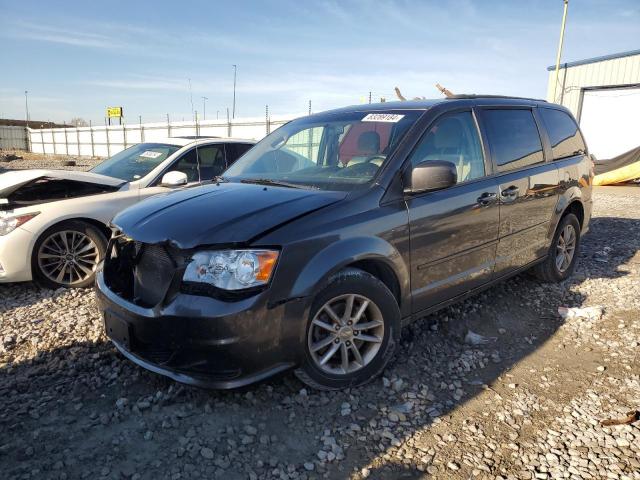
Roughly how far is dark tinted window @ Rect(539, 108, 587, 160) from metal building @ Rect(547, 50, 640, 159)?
16.3m

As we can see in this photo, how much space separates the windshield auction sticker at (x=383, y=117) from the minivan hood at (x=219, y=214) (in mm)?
924

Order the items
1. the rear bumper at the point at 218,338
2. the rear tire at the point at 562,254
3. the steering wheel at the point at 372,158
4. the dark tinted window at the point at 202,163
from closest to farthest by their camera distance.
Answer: the rear bumper at the point at 218,338 < the steering wheel at the point at 372,158 < the rear tire at the point at 562,254 < the dark tinted window at the point at 202,163

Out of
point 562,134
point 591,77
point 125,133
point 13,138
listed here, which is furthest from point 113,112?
point 562,134

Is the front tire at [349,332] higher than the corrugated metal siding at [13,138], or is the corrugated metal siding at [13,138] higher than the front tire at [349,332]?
the corrugated metal siding at [13,138]

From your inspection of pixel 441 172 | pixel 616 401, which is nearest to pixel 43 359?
pixel 441 172

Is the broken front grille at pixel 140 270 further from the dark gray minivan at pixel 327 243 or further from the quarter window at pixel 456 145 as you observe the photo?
the quarter window at pixel 456 145

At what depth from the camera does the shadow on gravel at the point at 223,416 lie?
2.39 meters

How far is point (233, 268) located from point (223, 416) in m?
0.89

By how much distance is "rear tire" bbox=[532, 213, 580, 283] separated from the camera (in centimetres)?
496

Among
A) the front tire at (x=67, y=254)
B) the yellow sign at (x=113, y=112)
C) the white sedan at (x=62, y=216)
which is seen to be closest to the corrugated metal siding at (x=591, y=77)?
the white sedan at (x=62, y=216)

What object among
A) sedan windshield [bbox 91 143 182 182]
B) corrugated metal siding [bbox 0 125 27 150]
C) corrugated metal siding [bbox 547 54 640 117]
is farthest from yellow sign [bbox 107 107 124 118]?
sedan windshield [bbox 91 143 182 182]

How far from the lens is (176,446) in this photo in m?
2.51

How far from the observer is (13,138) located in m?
52.5

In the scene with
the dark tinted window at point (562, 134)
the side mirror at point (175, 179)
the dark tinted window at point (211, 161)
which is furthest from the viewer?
the dark tinted window at point (211, 161)
